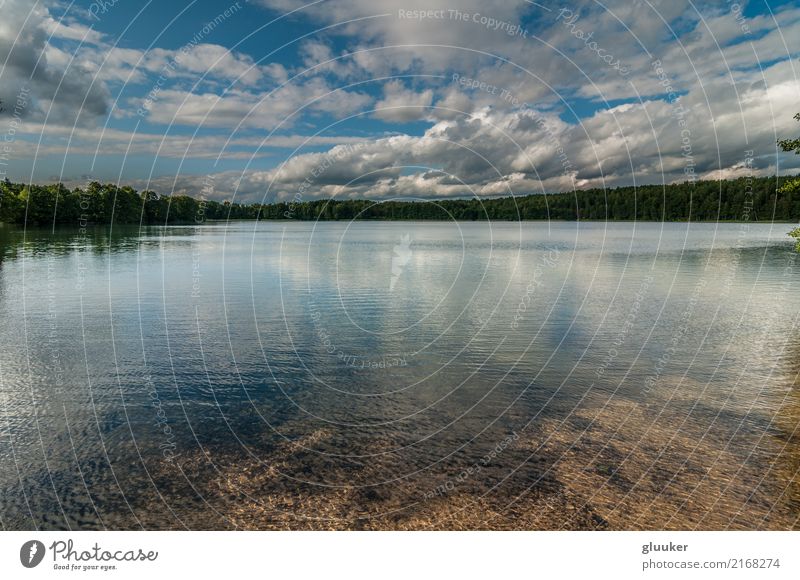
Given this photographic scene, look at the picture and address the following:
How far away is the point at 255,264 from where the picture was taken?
77.0m

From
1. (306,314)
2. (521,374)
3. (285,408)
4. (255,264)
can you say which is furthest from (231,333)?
(255,264)

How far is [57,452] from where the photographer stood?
17328mm

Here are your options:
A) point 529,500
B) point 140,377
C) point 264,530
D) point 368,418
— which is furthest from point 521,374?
point 140,377

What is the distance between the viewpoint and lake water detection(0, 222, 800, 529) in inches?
575

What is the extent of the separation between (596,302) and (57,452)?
1636 inches

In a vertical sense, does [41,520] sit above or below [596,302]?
below

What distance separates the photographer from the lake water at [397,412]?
1459 centimetres

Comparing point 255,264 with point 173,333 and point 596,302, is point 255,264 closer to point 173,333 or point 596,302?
point 173,333

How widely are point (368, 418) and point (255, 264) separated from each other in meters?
60.4

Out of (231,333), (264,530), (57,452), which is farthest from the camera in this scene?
(231,333)

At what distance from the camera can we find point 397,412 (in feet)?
70.4

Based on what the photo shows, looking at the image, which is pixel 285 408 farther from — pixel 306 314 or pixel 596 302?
pixel 596 302

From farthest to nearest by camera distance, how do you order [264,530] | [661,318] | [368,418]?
[661,318]
[368,418]
[264,530]

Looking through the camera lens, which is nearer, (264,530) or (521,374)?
(264,530)
